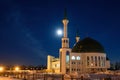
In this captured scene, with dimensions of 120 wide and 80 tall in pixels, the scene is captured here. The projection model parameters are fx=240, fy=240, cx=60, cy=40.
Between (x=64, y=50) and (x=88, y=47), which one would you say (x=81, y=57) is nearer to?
(x=88, y=47)

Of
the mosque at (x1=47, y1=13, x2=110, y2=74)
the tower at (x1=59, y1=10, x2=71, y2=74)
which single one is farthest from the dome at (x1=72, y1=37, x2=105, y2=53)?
the tower at (x1=59, y1=10, x2=71, y2=74)

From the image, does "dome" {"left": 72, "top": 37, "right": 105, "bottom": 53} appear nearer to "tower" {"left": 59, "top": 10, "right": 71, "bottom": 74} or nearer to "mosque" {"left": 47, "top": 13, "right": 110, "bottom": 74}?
"mosque" {"left": 47, "top": 13, "right": 110, "bottom": 74}

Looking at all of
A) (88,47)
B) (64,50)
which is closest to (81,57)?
(88,47)

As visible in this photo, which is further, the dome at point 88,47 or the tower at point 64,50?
the dome at point 88,47

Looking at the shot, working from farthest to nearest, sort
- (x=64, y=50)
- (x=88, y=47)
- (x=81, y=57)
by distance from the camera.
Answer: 1. (x=88, y=47)
2. (x=81, y=57)
3. (x=64, y=50)

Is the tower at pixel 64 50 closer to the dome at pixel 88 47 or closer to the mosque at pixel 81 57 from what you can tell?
the mosque at pixel 81 57

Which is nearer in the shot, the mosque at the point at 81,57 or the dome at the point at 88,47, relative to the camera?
the mosque at the point at 81,57

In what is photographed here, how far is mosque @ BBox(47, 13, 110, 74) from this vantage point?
316ft

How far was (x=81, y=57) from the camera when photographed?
336 ft

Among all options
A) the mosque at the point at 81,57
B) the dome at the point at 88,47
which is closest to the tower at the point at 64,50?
the mosque at the point at 81,57

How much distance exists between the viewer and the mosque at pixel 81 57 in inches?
3790

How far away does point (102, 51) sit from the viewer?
104438 millimetres

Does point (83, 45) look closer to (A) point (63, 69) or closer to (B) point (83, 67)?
(B) point (83, 67)

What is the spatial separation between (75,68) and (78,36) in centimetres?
2897
